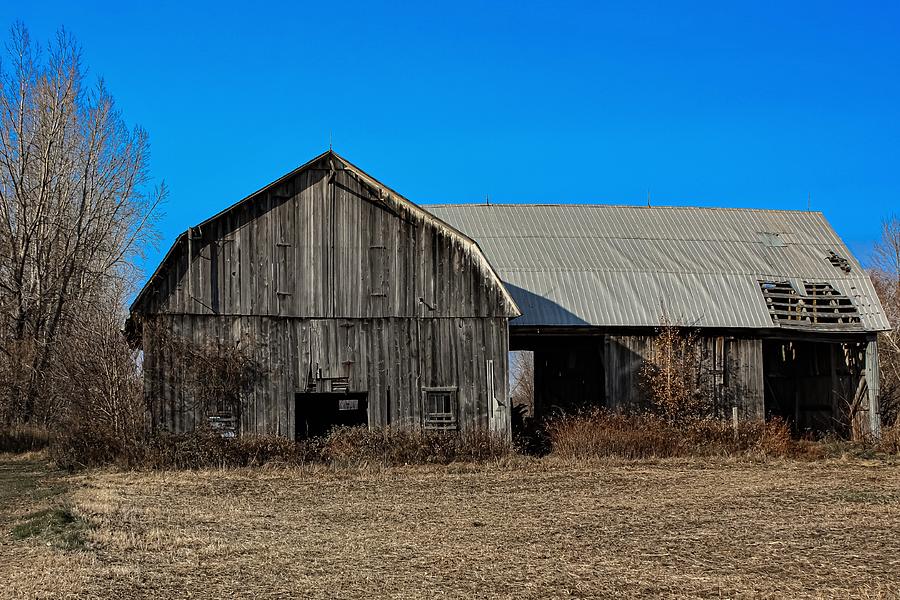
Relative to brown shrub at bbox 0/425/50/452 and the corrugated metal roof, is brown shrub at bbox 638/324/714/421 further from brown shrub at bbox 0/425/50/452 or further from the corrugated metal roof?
brown shrub at bbox 0/425/50/452

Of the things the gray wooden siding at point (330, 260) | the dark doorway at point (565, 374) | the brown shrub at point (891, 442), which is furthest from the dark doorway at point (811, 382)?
the gray wooden siding at point (330, 260)

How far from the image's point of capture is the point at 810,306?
98.7 feet

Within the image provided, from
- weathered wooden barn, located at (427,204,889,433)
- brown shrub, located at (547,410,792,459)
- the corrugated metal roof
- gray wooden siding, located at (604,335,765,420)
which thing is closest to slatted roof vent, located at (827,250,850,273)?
weathered wooden barn, located at (427,204,889,433)

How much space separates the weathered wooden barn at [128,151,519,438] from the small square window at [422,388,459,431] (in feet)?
0.08

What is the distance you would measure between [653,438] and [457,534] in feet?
38.3

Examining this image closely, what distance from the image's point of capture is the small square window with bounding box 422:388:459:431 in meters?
24.9

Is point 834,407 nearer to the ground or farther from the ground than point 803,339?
nearer to the ground

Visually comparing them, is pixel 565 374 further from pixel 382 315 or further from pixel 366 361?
pixel 366 361

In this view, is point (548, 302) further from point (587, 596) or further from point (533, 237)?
point (587, 596)

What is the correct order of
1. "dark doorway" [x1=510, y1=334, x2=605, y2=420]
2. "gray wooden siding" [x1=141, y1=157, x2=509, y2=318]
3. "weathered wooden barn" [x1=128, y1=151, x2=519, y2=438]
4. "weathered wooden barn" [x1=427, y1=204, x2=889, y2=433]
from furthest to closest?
"dark doorway" [x1=510, y1=334, x2=605, y2=420] < "weathered wooden barn" [x1=427, y1=204, x2=889, y2=433] < "gray wooden siding" [x1=141, y1=157, x2=509, y2=318] < "weathered wooden barn" [x1=128, y1=151, x2=519, y2=438]

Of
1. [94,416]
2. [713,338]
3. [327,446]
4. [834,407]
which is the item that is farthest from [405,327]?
[834,407]

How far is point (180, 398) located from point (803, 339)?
58.5 feet

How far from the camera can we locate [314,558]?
12398 mm

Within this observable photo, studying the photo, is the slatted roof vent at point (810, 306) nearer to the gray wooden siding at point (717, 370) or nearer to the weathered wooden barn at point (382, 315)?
the weathered wooden barn at point (382, 315)
